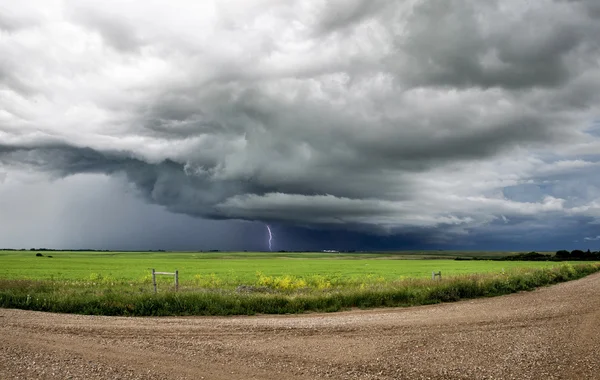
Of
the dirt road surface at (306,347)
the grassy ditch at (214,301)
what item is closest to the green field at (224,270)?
the grassy ditch at (214,301)

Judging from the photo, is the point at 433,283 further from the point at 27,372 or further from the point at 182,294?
the point at 27,372

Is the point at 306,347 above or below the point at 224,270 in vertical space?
above

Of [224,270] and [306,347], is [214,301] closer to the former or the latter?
[306,347]

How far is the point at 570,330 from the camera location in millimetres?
18672

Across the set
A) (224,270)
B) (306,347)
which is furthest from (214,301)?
(224,270)

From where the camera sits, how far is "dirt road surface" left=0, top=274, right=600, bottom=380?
12000mm

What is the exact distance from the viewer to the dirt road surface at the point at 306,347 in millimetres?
12000

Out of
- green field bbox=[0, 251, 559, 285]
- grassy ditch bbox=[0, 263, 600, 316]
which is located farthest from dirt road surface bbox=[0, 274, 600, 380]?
green field bbox=[0, 251, 559, 285]

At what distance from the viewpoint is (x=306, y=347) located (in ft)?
49.3

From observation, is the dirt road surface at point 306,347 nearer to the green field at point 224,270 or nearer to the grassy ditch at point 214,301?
the grassy ditch at point 214,301

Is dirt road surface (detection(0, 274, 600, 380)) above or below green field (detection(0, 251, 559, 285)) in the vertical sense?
above

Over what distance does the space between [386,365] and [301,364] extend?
7.65 ft

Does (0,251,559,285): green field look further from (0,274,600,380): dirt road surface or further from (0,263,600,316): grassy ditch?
(0,274,600,380): dirt road surface

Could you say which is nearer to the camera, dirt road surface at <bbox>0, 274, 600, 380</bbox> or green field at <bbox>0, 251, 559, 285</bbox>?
dirt road surface at <bbox>0, 274, 600, 380</bbox>
